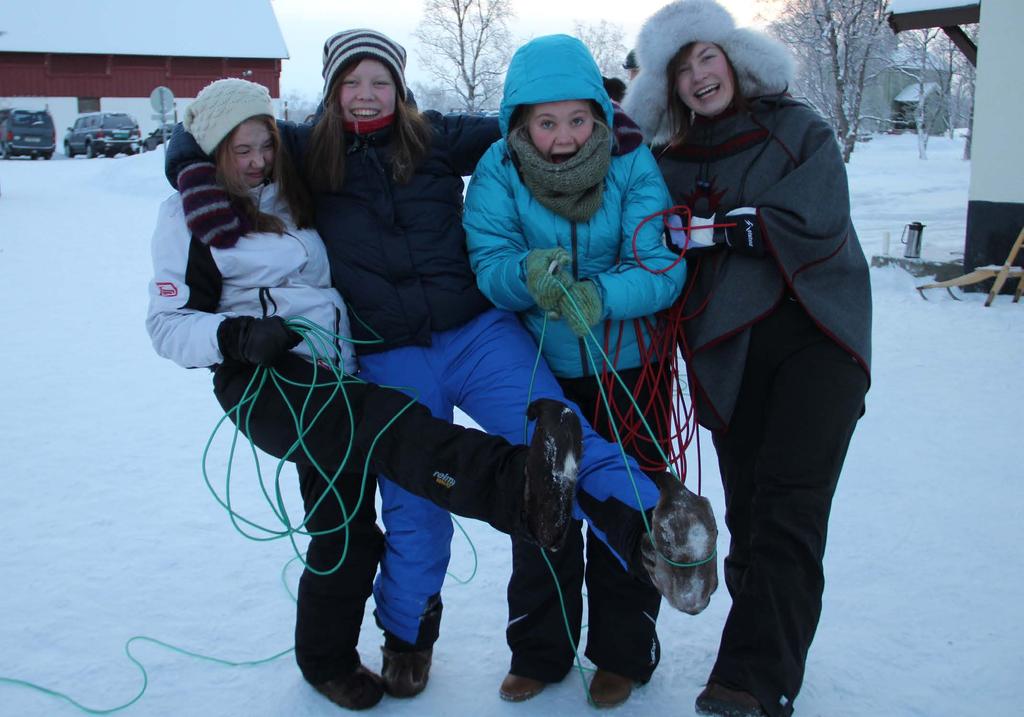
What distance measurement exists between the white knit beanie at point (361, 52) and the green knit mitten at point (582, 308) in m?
0.82

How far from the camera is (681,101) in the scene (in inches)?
104

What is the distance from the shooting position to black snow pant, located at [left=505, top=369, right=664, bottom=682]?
8.48ft

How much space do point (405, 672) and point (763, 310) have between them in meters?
1.40

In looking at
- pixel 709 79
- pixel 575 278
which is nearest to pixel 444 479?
pixel 575 278

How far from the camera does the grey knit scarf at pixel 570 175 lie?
7.79ft

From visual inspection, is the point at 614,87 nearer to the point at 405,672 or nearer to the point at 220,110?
the point at 220,110

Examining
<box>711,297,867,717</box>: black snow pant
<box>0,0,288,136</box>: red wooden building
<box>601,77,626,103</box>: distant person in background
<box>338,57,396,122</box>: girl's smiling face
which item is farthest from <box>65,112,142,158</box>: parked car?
<box>711,297,867,717</box>: black snow pant

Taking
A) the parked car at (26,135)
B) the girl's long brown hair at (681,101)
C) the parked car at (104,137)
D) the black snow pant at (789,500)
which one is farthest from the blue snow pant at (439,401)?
the parked car at (26,135)

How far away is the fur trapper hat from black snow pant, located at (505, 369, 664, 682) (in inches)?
32.9

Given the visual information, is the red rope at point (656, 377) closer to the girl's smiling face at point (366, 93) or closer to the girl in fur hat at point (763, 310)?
the girl in fur hat at point (763, 310)

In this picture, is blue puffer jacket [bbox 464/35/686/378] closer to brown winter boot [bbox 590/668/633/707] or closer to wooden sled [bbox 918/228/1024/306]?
brown winter boot [bbox 590/668/633/707]

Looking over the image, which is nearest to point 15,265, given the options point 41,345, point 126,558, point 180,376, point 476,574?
point 41,345

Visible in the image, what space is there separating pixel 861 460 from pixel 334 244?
9.77ft

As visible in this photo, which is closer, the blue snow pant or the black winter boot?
the black winter boot
